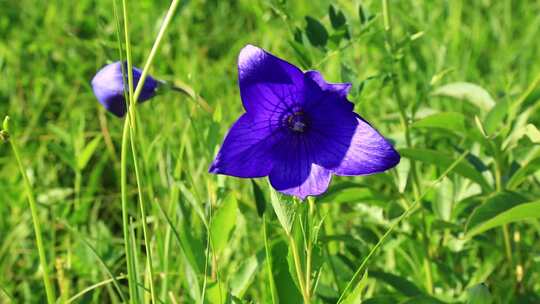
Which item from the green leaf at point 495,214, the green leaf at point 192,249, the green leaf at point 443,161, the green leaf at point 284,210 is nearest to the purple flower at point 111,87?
the green leaf at point 192,249

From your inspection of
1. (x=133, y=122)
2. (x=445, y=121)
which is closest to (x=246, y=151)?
(x=133, y=122)

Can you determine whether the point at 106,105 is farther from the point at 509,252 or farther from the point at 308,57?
the point at 509,252

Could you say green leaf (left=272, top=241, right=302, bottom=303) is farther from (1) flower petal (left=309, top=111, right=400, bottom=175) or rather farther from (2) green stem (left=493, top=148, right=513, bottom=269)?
(2) green stem (left=493, top=148, right=513, bottom=269)

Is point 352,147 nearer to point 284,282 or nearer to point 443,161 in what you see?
point 284,282

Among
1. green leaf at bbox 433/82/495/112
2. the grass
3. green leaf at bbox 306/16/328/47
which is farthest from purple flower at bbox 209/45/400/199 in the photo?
green leaf at bbox 433/82/495/112

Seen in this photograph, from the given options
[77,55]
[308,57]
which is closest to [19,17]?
[77,55]
